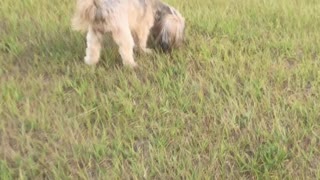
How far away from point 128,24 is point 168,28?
636mm

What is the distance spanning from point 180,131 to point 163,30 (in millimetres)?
1529

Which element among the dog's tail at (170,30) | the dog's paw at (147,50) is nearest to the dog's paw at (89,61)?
the dog's paw at (147,50)

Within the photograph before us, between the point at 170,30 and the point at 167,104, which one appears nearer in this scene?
the point at 167,104

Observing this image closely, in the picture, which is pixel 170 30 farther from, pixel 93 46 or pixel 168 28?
pixel 93 46

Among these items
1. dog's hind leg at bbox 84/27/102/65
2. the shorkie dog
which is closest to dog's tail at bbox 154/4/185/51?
the shorkie dog

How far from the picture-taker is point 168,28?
15.7 ft

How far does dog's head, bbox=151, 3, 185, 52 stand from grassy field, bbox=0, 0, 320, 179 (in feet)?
0.42

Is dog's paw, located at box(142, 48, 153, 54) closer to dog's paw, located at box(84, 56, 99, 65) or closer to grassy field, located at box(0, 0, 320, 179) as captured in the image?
grassy field, located at box(0, 0, 320, 179)

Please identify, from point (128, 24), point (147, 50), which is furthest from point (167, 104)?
point (147, 50)

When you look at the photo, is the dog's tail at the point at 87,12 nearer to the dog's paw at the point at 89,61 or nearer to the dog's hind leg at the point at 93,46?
the dog's hind leg at the point at 93,46

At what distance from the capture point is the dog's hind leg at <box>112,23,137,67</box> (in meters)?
4.13

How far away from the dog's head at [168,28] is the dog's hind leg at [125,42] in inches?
20.6

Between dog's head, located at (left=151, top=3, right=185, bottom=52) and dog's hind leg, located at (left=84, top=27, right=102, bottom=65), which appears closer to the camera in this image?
dog's hind leg, located at (left=84, top=27, right=102, bottom=65)

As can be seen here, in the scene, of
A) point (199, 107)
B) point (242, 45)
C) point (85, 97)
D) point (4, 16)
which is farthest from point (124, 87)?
point (4, 16)
